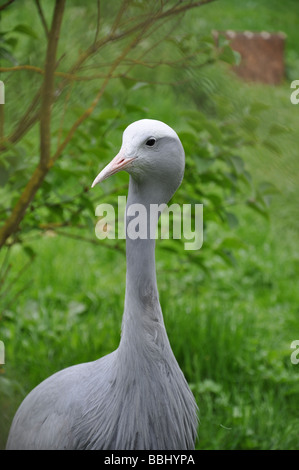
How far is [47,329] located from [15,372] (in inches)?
18.0

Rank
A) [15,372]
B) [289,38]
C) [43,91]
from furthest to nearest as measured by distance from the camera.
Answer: [289,38], [15,372], [43,91]

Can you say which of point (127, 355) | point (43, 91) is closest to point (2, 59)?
point (43, 91)

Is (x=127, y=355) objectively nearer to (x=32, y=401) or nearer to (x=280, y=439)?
(x=32, y=401)

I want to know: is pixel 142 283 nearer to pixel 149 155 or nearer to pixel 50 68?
pixel 149 155

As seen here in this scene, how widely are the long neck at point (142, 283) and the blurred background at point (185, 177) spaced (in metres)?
0.31

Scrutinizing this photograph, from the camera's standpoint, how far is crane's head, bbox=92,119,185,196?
1274mm

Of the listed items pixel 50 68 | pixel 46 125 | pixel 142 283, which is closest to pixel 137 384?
pixel 142 283

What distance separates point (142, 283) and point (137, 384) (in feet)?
0.80

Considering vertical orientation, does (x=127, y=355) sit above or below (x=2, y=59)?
below

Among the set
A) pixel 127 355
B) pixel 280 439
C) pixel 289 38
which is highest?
pixel 289 38

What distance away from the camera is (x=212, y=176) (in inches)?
80.0

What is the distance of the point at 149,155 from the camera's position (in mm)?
1299

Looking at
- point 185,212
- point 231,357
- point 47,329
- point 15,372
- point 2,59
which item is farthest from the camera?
point 47,329

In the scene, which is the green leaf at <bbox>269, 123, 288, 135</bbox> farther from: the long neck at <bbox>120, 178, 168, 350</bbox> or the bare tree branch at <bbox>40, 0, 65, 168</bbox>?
the bare tree branch at <bbox>40, 0, 65, 168</bbox>
